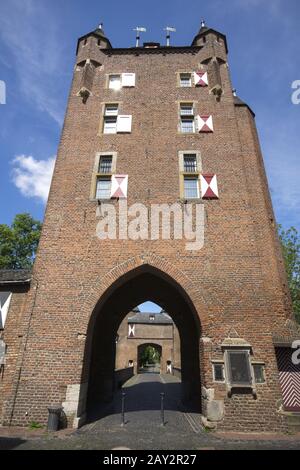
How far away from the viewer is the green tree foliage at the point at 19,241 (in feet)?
80.7

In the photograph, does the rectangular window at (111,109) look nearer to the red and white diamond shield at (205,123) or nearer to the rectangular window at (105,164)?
the rectangular window at (105,164)

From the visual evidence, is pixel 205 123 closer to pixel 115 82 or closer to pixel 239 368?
pixel 115 82

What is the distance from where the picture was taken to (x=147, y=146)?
12.1 meters

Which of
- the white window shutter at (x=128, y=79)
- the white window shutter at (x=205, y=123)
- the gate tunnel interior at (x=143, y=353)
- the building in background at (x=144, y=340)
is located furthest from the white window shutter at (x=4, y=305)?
the gate tunnel interior at (x=143, y=353)

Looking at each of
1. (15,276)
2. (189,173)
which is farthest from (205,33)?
(15,276)

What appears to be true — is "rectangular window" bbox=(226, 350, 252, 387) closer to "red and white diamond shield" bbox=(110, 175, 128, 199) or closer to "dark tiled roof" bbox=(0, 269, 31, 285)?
"red and white diamond shield" bbox=(110, 175, 128, 199)

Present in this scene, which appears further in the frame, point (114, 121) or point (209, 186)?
point (114, 121)

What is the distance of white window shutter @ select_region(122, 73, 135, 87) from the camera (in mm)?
14062

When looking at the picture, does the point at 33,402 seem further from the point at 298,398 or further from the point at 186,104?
the point at 186,104

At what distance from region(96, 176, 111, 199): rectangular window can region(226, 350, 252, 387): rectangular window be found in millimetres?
7499

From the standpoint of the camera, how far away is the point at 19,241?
25297 mm

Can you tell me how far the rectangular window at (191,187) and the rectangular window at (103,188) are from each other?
10.7ft

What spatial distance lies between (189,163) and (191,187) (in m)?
1.25

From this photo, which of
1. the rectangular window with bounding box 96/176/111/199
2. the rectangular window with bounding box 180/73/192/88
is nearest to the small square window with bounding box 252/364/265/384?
the rectangular window with bounding box 96/176/111/199
